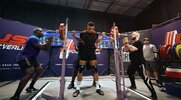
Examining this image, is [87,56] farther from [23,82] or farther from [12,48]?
[12,48]

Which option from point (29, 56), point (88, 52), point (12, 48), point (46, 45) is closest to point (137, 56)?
point (88, 52)

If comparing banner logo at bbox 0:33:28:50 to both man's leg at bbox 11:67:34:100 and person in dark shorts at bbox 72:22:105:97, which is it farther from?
person in dark shorts at bbox 72:22:105:97

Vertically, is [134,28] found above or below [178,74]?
above

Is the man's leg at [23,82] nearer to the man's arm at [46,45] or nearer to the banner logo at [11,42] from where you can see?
the man's arm at [46,45]

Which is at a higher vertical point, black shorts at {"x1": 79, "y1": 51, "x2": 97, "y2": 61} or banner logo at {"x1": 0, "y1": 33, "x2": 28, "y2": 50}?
banner logo at {"x1": 0, "y1": 33, "x2": 28, "y2": 50}

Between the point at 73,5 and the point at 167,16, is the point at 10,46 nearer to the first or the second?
the point at 73,5

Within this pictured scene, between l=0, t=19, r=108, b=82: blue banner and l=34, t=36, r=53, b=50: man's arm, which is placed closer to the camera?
l=34, t=36, r=53, b=50: man's arm

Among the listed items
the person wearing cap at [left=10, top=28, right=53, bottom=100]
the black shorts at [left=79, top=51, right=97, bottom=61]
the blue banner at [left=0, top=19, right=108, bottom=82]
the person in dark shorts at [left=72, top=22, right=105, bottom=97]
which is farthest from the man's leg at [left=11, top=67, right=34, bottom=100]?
the blue banner at [left=0, top=19, right=108, bottom=82]

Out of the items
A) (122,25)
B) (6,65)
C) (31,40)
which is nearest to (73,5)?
(122,25)

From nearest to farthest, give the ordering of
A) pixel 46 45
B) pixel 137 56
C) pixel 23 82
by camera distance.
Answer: pixel 23 82, pixel 46 45, pixel 137 56

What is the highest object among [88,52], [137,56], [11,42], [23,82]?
[11,42]

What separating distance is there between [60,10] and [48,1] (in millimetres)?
857

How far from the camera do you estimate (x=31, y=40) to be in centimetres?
279

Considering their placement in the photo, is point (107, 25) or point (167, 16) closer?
point (167, 16)
